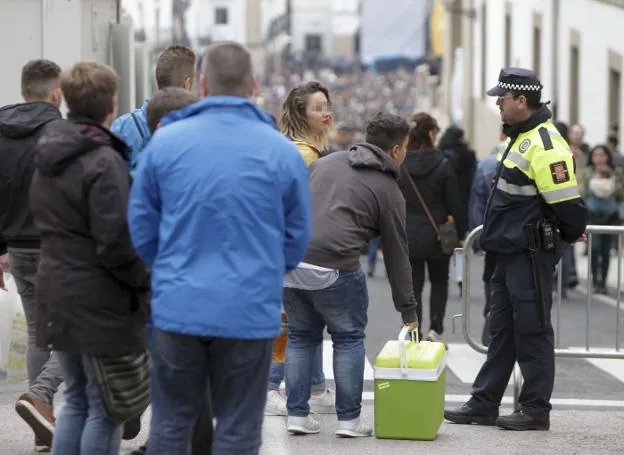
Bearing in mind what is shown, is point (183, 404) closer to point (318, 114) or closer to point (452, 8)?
point (318, 114)

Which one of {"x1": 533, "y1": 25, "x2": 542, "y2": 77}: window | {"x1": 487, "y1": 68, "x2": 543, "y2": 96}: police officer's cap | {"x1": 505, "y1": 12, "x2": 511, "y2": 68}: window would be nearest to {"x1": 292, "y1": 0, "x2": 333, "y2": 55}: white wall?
{"x1": 505, "y1": 12, "x2": 511, "y2": 68}: window

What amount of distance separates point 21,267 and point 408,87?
8584 cm

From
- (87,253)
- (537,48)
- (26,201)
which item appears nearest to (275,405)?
(26,201)

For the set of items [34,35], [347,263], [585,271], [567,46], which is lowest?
[585,271]

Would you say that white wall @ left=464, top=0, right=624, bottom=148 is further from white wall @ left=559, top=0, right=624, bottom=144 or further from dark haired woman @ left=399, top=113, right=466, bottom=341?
dark haired woman @ left=399, top=113, right=466, bottom=341

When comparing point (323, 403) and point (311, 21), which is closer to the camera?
point (323, 403)

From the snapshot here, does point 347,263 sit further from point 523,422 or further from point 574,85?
point 574,85

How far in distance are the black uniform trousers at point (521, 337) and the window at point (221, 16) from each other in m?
122

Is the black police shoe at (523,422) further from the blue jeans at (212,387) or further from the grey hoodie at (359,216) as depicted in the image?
the blue jeans at (212,387)

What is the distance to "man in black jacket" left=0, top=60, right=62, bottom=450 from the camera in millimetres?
7188

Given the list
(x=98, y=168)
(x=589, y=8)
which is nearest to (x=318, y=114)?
(x=98, y=168)

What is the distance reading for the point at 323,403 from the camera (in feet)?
28.4

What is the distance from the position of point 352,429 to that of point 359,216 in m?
1.09

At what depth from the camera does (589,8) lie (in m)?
26.9
